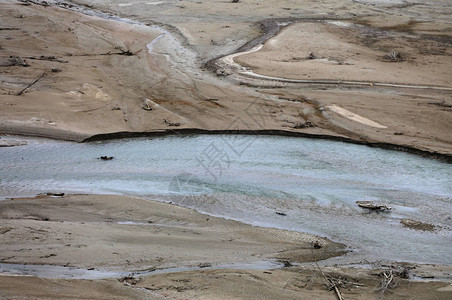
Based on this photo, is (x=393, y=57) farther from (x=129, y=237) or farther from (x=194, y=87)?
(x=129, y=237)

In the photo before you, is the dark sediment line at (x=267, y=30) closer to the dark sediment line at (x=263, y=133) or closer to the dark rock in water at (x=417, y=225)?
the dark sediment line at (x=263, y=133)

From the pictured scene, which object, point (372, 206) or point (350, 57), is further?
point (350, 57)

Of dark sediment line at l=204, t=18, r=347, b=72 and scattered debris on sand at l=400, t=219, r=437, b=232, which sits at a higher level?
dark sediment line at l=204, t=18, r=347, b=72

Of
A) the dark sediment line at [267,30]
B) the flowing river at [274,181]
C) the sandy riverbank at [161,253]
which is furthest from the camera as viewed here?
the dark sediment line at [267,30]

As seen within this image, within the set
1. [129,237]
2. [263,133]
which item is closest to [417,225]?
[263,133]

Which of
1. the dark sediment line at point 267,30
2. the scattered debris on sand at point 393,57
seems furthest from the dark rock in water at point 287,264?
the scattered debris on sand at point 393,57

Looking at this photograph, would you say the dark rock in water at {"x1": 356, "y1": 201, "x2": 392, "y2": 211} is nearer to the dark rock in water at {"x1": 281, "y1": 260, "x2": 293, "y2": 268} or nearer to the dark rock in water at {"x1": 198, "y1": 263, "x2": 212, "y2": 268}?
the dark rock in water at {"x1": 281, "y1": 260, "x2": 293, "y2": 268}

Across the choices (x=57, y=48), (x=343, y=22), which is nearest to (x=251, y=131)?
(x=57, y=48)

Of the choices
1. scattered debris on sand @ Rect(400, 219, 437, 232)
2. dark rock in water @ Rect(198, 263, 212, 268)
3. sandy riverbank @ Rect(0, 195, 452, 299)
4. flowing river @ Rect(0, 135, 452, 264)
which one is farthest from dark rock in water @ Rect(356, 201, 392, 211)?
dark rock in water @ Rect(198, 263, 212, 268)
